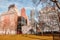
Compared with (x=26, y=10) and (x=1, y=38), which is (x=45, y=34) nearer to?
(x=26, y=10)

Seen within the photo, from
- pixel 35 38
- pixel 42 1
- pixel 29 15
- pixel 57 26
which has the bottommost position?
pixel 35 38

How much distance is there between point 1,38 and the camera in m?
4.27

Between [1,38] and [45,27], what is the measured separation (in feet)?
3.54

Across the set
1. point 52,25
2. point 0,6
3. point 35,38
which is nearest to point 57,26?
point 52,25

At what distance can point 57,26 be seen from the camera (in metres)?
4.41

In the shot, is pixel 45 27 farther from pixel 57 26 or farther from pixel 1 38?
pixel 1 38

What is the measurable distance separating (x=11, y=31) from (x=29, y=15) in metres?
0.58

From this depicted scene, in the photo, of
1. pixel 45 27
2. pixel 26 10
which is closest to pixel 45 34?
pixel 45 27

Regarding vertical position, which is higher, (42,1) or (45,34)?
(42,1)

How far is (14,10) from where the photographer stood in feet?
14.6

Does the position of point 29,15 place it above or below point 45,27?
above

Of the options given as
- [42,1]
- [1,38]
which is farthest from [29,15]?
[1,38]

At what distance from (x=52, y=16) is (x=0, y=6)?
4.19 ft

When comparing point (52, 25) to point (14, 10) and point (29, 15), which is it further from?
point (14, 10)
